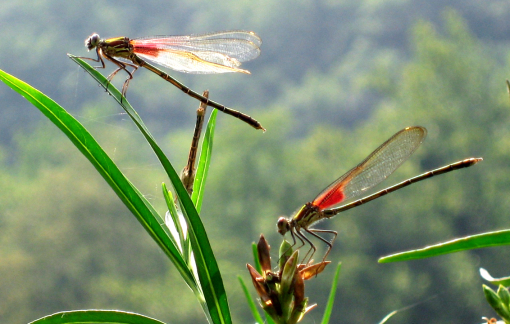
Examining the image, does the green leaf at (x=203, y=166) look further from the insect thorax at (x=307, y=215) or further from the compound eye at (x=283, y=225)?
the insect thorax at (x=307, y=215)

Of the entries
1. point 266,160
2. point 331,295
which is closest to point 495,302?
point 331,295

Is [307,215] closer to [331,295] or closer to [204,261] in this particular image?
[331,295]

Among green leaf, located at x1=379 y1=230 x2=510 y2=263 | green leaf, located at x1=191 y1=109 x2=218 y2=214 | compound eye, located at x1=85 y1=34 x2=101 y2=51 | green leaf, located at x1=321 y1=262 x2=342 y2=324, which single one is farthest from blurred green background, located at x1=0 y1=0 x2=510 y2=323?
green leaf, located at x1=379 y1=230 x2=510 y2=263

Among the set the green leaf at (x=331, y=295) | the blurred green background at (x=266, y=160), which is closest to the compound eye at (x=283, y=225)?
the green leaf at (x=331, y=295)

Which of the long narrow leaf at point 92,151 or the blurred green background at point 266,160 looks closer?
the long narrow leaf at point 92,151

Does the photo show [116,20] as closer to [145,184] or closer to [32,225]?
[145,184]
